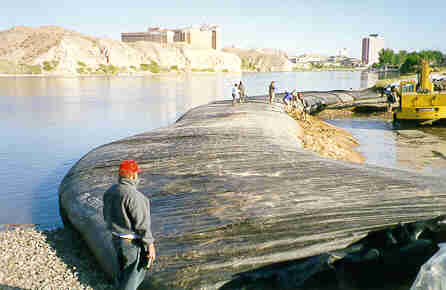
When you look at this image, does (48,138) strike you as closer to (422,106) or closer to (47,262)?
(47,262)

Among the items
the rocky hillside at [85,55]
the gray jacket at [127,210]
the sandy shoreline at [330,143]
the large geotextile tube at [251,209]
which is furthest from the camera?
the rocky hillside at [85,55]

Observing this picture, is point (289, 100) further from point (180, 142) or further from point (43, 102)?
point (43, 102)

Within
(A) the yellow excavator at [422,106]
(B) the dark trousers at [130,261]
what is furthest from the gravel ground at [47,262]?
(A) the yellow excavator at [422,106]

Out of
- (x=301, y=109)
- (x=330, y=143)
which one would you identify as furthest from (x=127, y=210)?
(x=301, y=109)

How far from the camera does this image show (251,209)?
6191 millimetres

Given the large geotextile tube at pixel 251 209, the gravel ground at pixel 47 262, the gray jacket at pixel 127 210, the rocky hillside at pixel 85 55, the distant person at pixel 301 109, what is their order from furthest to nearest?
the rocky hillside at pixel 85 55 → the distant person at pixel 301 109 → the gravel ground at pixel 47 262 → the large geotextile tube at pixel 251 209 → the gray jacket at pixel 127 210

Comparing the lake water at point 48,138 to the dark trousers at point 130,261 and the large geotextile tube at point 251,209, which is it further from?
the dark trousers at point 130,261

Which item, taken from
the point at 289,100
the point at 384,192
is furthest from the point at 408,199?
the point at 289,100

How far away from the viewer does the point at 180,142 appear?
11.3m

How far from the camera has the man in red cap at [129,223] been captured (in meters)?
4.04

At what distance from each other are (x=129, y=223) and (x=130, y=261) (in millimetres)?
453

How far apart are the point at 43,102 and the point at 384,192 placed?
4375 cm

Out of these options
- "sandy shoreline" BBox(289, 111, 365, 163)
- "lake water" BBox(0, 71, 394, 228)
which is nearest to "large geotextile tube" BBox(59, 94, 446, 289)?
"lake water" BBox(0, 71, 394, 228)

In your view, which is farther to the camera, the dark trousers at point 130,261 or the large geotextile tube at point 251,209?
the large geotextile tube at point 251,209
